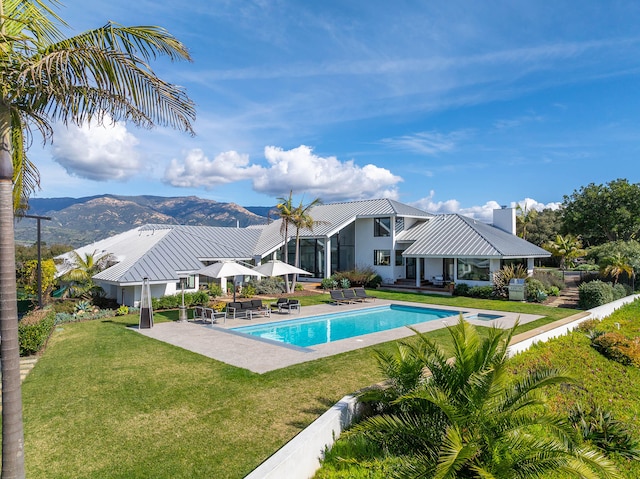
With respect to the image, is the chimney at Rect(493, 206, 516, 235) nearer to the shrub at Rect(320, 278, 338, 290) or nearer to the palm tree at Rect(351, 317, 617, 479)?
the shrub at Rect(320, 278, 338, 290)

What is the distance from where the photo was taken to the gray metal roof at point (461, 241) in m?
25.3

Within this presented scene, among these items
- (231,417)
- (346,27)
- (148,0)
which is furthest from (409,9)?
(231,417)

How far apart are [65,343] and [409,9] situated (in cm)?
1722

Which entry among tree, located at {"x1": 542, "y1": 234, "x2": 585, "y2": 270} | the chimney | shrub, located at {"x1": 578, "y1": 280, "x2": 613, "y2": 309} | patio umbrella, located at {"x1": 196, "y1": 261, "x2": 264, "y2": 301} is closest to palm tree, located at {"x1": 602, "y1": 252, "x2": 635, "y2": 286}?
shrub, located at {"x1": 578, "y1": 280, "x2": 613, "y2": 309}

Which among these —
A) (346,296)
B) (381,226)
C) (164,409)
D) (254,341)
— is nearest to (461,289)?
(346,296)

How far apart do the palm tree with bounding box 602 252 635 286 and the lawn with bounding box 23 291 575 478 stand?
20.1 metres

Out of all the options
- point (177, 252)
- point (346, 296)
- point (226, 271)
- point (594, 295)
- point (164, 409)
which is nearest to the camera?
point (164, 409)

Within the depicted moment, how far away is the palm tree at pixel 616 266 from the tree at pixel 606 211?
13773 millimetres

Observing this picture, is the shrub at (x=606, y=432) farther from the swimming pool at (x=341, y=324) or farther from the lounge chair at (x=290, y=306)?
the lounge chair at (x=290, y=306)

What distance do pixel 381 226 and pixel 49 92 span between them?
92.6 feet

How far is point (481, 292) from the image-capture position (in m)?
24.1

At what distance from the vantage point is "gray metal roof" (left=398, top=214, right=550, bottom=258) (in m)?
25.3

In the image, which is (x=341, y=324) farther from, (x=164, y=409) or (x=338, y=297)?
(x=164, y=409)

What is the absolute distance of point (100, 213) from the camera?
15238cm
